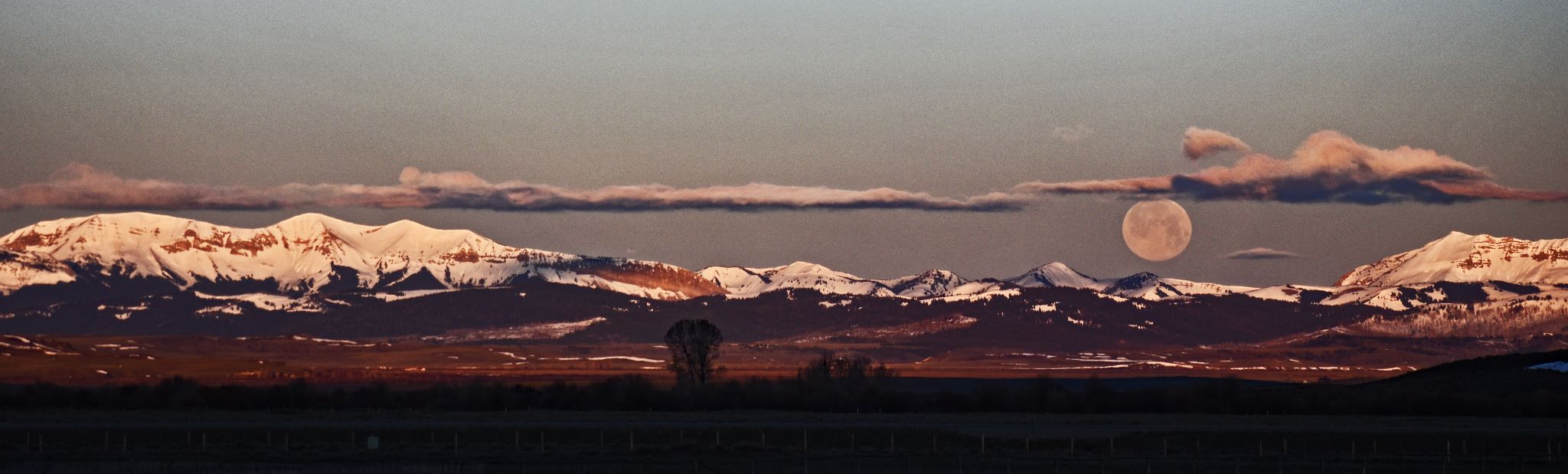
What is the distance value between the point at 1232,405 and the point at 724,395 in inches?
1309

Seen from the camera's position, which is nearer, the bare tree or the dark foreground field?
the dark foreground field

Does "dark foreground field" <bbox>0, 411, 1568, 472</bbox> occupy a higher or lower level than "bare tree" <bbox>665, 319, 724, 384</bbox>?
lower

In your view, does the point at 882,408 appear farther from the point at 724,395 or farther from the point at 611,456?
the point at 611,456

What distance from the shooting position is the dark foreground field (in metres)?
84.1

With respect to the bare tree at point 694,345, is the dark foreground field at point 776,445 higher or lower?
lower

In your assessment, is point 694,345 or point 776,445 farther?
point 694,345

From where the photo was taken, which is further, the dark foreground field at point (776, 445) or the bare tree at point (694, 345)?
the bare tree at point (694, 345)

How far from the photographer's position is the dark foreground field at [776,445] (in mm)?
84125

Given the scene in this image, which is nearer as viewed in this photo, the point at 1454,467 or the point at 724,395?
the point at 1454,467

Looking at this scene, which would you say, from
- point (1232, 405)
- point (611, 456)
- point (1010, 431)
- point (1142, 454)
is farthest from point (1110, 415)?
point (611, 456)

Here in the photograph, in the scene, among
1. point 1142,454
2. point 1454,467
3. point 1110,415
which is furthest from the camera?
point 1110,415

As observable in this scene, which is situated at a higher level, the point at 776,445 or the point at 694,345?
the point at 694,345

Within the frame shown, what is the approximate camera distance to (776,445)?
93.0 meters

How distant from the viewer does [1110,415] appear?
11675 centimetres
